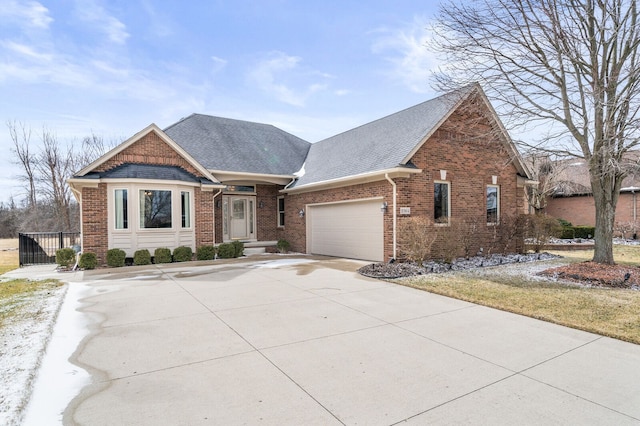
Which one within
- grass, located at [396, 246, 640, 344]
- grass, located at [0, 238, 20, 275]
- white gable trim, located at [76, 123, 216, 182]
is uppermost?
white gable trim, located at [76, 123, 216, 182]

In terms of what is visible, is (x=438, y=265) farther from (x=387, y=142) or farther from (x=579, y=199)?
(x=579, y=199)

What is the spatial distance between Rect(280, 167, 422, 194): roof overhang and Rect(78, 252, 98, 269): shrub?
26.5 ft

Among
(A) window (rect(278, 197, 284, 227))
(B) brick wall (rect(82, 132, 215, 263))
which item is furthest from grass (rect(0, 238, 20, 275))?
(A) window (rect(278, 197, 284, 227))

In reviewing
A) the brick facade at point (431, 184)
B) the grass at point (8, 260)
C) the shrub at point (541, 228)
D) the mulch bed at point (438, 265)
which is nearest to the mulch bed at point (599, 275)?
the mulch bed at point (438, 265)

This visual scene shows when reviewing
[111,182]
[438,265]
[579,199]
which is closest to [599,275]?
[438,265]

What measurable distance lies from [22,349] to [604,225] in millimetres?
13546

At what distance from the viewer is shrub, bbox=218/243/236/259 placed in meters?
13.7

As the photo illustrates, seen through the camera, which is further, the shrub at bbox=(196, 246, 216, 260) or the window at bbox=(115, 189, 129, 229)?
the shrub at bbox=(196, 246, 216, 260)

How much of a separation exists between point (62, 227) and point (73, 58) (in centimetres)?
1941

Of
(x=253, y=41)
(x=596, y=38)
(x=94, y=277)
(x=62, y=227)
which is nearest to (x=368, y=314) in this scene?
(x=94, y=277)

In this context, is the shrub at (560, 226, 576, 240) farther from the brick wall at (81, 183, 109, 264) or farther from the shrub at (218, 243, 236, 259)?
the brick wall at (81, 183, 109, 264)

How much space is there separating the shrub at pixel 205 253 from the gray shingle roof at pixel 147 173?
99.1 inches

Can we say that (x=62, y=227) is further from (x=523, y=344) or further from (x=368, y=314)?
(x=523, y=344)

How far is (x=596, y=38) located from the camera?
9.27m
